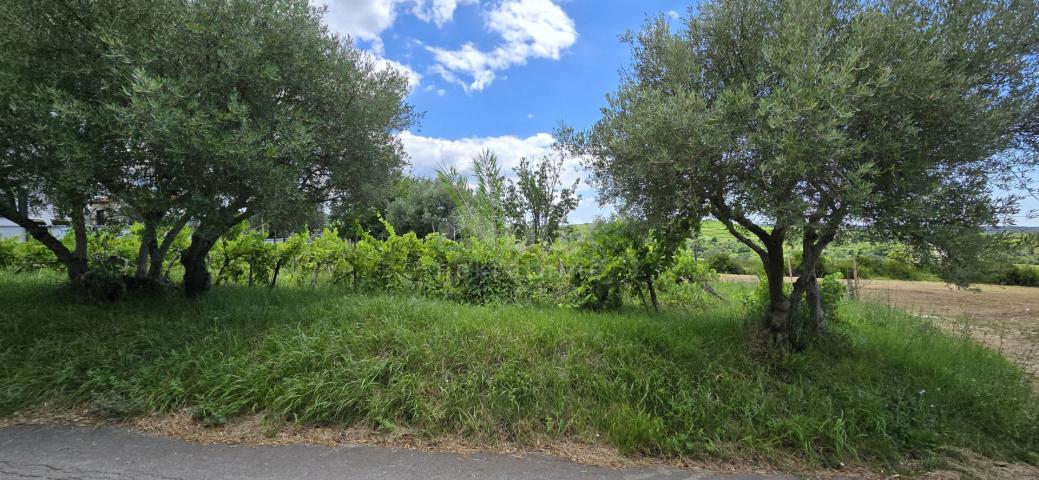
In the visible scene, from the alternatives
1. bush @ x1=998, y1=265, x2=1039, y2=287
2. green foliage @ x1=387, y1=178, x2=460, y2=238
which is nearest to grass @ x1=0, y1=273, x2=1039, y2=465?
bush @ x1=998, y1=265, x2=1039, y2=287

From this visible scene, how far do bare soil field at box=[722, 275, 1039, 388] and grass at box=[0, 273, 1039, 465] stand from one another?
1123 millimetres

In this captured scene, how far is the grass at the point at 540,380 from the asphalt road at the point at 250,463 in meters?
0.28

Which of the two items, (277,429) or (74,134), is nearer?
(277,429)

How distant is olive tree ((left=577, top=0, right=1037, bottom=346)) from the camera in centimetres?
321

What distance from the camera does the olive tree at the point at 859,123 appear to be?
3213mm

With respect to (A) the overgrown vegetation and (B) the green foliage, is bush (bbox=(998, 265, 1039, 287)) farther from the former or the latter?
(B) the green foliage

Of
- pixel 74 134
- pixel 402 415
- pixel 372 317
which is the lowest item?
pixel 402 415

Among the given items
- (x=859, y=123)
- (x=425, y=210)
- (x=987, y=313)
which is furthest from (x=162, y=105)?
(x=425, y=210)

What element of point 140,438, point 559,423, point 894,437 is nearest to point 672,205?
point 559,423

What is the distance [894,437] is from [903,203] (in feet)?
5.92

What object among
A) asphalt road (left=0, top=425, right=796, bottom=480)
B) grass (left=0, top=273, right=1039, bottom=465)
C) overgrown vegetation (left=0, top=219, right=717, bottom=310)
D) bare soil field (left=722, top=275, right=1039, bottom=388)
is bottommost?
asphalt road (left=0, top=425, right=796, bottom=480)

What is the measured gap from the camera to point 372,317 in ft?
16.7

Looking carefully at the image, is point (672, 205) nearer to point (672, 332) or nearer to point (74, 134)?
point (672, 332)

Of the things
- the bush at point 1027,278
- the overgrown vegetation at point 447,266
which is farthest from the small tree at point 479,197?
the bush at point 1027,278
